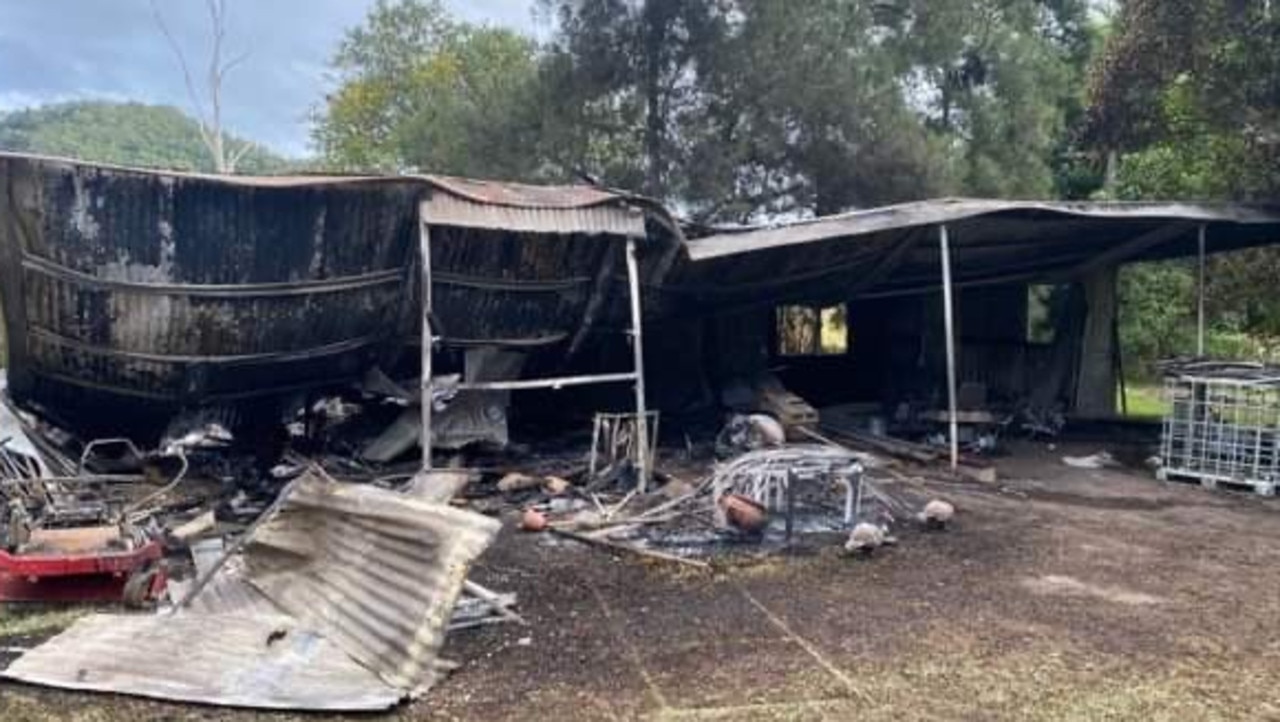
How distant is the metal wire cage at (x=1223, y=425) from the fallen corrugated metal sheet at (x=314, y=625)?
7377 millimetres

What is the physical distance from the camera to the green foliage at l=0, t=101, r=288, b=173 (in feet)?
108

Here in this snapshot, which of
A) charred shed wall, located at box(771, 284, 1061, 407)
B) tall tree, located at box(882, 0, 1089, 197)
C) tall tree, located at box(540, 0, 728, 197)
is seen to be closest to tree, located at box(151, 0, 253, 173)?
tall tree, located at box(540, 0, 728, 197)

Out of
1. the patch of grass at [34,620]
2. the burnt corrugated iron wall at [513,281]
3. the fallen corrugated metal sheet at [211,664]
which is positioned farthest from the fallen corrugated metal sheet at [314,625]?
the burnt corrugated iron wall at [513,281]

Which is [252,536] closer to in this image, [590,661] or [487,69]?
[590,661]

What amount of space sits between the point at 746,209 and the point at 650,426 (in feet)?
31.4

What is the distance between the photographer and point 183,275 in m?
6.99

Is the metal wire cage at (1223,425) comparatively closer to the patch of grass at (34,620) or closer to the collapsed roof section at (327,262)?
the collapsed roof section at (327,262)

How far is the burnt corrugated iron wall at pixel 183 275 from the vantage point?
21.6ft

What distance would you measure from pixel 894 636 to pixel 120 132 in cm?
3826

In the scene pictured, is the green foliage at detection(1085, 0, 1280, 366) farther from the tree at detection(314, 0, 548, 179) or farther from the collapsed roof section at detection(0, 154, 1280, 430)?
the tree at detection(314, 0, 548, 179)

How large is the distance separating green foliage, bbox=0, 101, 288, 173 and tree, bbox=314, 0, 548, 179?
5.37 meters

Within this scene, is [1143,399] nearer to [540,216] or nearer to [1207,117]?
[1207,117]

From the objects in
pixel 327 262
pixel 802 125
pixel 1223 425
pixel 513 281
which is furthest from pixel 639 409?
pixel 802 125

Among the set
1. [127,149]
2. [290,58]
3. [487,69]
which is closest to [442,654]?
[487,69]
